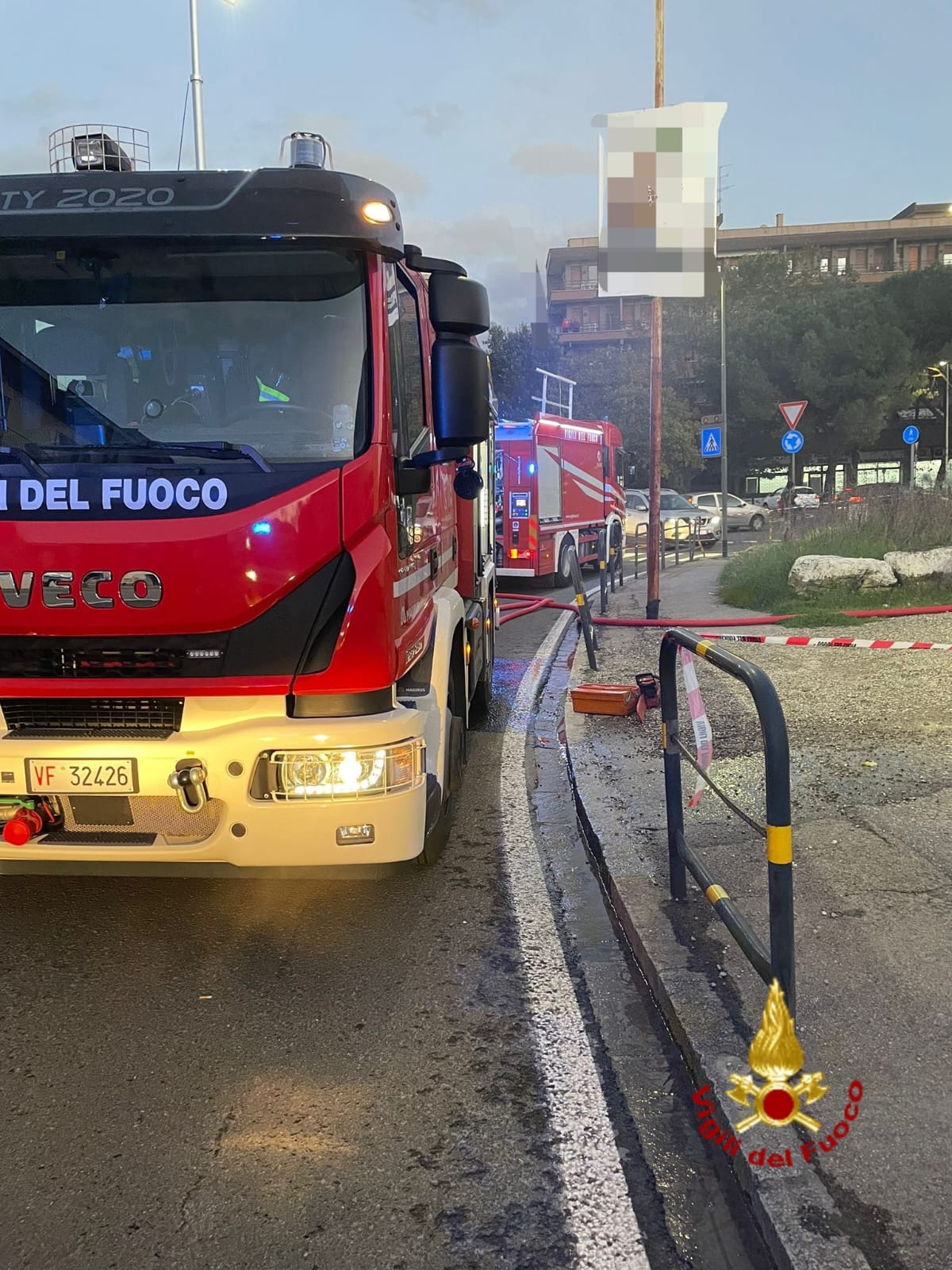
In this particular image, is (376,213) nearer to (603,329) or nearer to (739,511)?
(739,511)

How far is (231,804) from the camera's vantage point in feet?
10.8

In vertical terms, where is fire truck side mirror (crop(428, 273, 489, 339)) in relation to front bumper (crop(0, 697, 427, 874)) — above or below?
above

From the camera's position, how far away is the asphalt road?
7.64 ft

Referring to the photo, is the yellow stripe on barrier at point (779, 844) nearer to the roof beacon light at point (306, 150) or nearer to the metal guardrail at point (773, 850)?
the metal guardrail at point (773, 850)

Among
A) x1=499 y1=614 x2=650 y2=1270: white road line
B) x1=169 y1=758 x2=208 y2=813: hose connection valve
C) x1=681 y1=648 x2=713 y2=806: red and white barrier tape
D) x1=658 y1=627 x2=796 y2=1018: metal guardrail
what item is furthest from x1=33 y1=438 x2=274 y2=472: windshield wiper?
x1=499 y1=614 x2=650 y2=1270: white road line

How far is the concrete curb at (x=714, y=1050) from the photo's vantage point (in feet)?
7.11

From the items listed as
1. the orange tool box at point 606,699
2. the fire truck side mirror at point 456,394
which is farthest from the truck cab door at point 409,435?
the orange tool box at point 606,699

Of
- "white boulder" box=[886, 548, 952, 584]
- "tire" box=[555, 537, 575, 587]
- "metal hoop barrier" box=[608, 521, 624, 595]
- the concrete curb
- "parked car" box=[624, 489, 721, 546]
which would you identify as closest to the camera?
the concrete curb

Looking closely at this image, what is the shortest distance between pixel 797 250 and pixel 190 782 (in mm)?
74740

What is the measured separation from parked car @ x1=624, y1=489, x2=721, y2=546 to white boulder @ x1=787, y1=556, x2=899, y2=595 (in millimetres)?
11532

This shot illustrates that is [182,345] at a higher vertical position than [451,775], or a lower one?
higher

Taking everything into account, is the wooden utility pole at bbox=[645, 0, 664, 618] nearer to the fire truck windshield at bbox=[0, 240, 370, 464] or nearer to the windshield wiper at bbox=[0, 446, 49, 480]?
the fire truck windshield at bbox=[0, 240, 370, 464]

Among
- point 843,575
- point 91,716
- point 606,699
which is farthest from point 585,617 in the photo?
point 91,716

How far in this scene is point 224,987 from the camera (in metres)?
3.52
